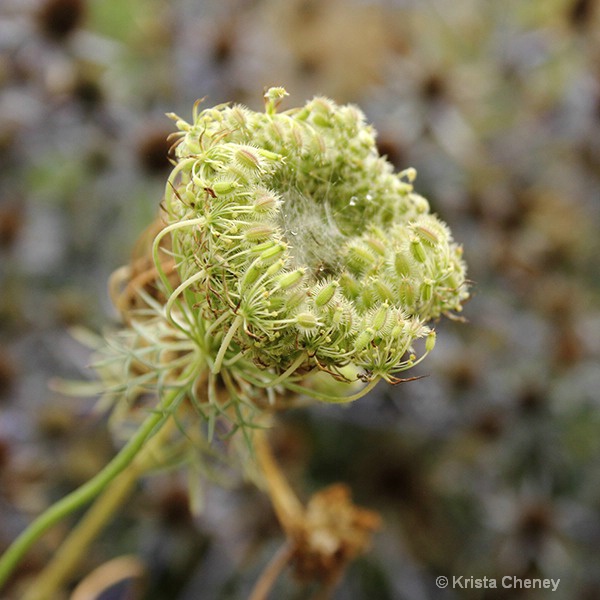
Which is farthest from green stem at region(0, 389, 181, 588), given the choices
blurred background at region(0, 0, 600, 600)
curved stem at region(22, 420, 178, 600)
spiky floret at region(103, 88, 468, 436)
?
blurred background at region(0, 0, 600, 600)

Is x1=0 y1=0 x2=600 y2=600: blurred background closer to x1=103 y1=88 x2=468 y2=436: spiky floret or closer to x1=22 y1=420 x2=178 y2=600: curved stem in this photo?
x1=22 y1=420 x2=178 y2=600: curved stem

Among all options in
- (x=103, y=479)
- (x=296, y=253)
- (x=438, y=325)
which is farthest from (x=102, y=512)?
(x=438, y=325)

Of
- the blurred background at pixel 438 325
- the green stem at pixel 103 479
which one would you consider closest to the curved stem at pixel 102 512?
the green stem at pixel 103 479

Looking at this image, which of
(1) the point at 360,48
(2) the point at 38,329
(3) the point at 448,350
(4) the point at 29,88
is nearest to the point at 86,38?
(4) the point at 29,88

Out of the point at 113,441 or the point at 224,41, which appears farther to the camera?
the point at 224,41

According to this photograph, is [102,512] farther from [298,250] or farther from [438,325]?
[438,325]

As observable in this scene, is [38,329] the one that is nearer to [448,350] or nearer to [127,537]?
[127,537]
